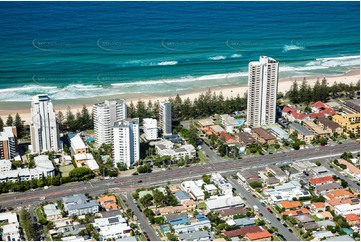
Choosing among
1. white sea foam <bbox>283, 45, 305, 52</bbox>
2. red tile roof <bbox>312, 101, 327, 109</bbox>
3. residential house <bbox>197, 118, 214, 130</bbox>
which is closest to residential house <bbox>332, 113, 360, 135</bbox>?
red tile roof <bbox>312, 101, 327, 109</bbox>

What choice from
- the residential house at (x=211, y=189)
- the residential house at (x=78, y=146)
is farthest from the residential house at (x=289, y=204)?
the residential house at (x=78, y=146)

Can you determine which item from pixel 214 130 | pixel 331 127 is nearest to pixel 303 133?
pixel 331 127

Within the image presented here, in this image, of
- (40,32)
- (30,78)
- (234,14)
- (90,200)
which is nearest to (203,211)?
(90,200)

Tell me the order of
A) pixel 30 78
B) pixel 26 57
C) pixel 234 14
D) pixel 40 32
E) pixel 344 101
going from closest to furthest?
pixel 344 101 < pixel 30 78 < pixel 26 57 < pixel 40 32 < pixel 234 14

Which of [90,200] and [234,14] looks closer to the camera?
[90,200]

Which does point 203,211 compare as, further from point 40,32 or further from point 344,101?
point 40,32

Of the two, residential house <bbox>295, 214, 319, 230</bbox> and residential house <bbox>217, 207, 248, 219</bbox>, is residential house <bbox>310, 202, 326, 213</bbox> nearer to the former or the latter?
residential house <bbox>295, 214, 319, 230</bbox>
